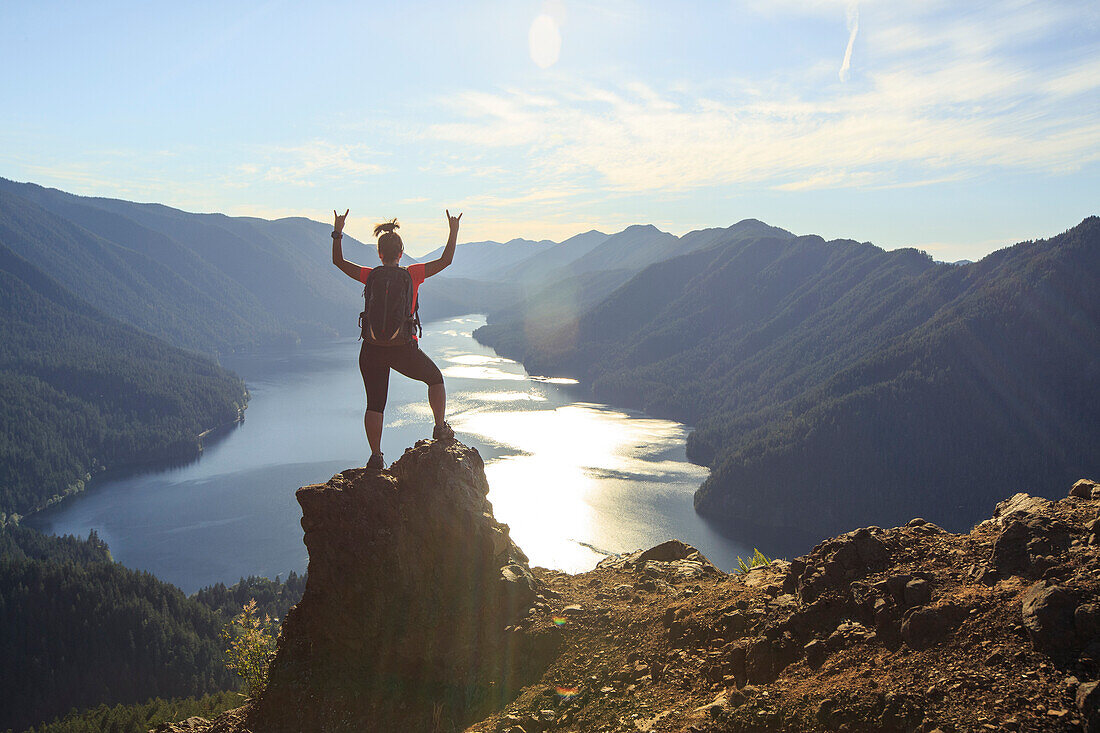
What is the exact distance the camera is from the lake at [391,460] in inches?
4419

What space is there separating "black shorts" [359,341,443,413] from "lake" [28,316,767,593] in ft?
284

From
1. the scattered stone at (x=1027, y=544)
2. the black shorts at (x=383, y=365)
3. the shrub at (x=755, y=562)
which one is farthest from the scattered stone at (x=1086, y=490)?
the black shorts at (x=383, y=365)

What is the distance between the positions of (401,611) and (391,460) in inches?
4976

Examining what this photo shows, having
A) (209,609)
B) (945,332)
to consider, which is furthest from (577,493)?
(945,332)

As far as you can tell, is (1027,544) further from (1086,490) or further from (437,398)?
(437,398)

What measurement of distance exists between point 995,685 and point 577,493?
398 ft

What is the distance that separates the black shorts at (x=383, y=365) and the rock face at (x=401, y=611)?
1519 millimetres

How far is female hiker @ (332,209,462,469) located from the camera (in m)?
10.9

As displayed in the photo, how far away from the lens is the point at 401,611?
10.9 metres

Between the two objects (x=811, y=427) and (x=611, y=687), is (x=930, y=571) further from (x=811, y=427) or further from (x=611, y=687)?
(x=811, y=427)

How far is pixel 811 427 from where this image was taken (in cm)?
17000

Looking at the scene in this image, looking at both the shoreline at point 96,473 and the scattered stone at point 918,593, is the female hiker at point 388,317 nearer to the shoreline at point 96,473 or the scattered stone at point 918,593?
the scattered stone at point 918,593

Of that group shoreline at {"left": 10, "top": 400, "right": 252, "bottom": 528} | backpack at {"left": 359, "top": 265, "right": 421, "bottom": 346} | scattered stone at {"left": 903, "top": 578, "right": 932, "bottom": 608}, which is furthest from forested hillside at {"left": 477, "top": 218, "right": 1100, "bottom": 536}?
shoreline at {"left": 10, "top": 400, "right": 252, "bottom": 528}

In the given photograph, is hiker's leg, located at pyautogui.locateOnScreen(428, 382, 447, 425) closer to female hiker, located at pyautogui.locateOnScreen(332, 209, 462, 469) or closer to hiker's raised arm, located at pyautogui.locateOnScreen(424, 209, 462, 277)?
female hiker, located at pyautogui.locateOnScreen(332, 209, 462, 469)
